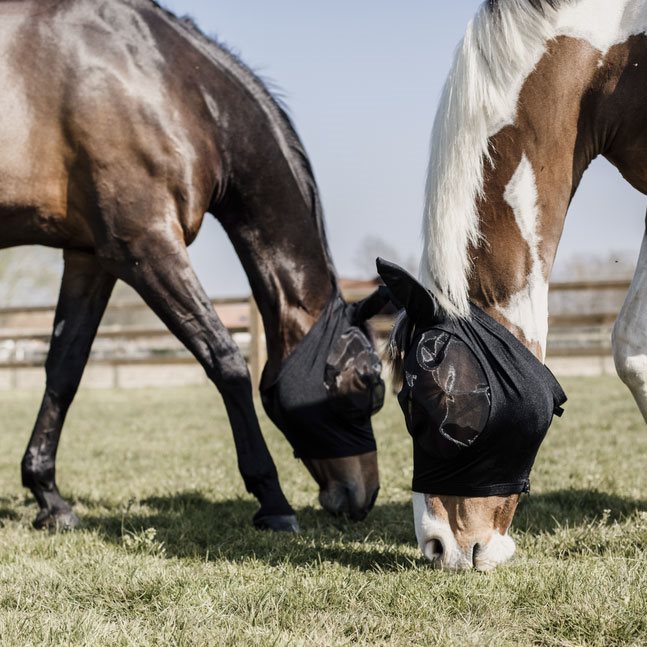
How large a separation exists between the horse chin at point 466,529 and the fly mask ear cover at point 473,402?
0.03m

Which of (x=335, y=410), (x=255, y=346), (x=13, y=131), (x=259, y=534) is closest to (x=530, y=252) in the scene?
(x=335, y=410)

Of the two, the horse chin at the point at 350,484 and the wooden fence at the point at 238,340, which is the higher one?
the horse chin at the point at 350,484

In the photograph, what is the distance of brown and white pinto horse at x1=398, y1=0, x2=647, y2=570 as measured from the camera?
2.16 metres

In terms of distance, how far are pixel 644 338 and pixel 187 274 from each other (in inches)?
66.2

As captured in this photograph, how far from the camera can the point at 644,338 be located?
2449 millimetres

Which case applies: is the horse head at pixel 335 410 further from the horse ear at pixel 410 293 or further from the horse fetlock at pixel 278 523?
the horse ear at pixel 410 293

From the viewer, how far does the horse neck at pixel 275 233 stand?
11.1ft

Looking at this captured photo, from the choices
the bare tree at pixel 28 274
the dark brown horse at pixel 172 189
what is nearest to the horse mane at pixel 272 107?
the dark brown horse at pixel 172 189

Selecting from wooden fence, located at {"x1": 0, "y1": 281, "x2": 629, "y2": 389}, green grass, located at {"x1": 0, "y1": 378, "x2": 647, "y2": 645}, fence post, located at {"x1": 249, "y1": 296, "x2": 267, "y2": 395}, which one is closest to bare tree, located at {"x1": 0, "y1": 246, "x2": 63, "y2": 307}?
wooden fence, located at {"x1": 0, "y1": 281, "x2": 629, "y2": 389}

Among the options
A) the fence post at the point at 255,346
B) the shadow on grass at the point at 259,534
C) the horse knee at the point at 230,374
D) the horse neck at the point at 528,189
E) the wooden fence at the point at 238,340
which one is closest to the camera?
the horse neck at the point at 528,189

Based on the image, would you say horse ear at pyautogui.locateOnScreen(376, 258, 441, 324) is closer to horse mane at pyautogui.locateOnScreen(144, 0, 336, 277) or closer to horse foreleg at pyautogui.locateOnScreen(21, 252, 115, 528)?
horse mane at pyautogui.locateOnScreen(144, 0, 336, 277)

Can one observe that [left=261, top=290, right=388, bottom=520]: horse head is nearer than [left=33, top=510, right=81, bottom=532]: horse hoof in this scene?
Yes

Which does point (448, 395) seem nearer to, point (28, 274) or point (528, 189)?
point (528, 189)

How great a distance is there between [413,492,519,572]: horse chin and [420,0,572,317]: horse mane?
522 mm
